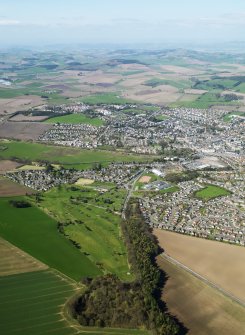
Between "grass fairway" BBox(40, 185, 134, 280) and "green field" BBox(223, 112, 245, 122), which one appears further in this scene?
"green field" BBox(223, 112, 245, 122)

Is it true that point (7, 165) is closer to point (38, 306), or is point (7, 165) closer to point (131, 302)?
point (38, 306)

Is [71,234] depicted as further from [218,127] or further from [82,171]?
[218,127]

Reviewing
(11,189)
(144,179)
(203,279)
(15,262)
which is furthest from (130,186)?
(203,279)

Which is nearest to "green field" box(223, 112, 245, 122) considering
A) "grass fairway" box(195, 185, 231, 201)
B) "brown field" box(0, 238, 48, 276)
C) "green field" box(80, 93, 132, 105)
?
"green field" box(80, 93, 132, 105)

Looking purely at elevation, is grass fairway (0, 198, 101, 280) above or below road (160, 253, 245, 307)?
above

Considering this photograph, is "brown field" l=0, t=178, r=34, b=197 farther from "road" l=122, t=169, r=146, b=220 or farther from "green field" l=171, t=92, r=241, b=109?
"green field" l=171, t=92, r=241, b=109

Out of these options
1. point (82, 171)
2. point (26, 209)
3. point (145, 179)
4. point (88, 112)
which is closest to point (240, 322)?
point (26, 209)
